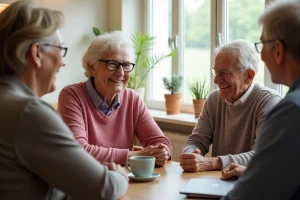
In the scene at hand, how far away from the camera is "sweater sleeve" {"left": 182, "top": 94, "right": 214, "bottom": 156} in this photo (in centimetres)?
268

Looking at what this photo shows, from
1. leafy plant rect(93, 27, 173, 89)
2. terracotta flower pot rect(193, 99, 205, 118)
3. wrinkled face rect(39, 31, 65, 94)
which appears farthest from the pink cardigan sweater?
leafy plant rect(93, 27, 173, 89)

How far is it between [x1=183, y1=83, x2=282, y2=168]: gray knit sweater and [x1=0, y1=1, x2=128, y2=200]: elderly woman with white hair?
114cm

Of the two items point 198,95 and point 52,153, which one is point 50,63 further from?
point 198,95

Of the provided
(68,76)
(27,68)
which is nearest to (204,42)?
(68,76)

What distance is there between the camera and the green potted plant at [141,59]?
4.28 m

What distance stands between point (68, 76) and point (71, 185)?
3000 mm

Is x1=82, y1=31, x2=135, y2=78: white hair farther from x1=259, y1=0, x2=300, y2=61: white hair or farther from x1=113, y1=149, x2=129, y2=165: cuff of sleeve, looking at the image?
x1=259, y1=0, x2=300, y2=61: white hair

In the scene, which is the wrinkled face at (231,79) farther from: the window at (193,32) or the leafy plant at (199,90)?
the leafy plant at (199,90)

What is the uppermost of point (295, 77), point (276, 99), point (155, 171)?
point (295, 77)

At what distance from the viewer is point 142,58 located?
4.47 meters

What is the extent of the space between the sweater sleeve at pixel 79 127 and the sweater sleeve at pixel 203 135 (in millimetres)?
429

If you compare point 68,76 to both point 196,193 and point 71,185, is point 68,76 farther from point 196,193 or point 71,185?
point 71,185

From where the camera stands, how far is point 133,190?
6.21 feet

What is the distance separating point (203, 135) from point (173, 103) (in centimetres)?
131
